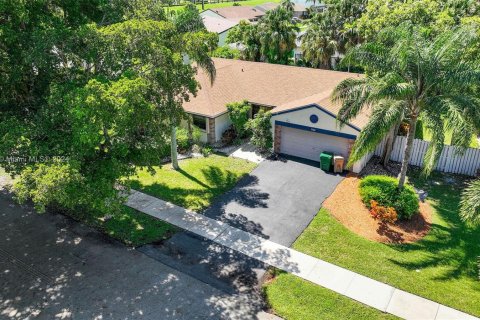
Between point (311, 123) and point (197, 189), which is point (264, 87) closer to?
point (311, 123)

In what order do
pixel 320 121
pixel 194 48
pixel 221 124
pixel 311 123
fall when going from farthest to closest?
1. pixel 221 124
2. pixel 311 123
3. pixel 320 121
4. pixel 194 48

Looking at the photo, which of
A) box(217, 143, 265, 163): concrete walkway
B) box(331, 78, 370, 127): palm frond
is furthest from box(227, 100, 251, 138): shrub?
box(331, 78, 370, 127): palm frond

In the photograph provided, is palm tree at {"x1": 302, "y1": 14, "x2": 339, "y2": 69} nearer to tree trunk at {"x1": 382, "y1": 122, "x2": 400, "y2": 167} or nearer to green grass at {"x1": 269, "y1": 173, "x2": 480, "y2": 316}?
tree trunk at {"x1": 382, "y1": 122, "x2": 400, "y2": 167}

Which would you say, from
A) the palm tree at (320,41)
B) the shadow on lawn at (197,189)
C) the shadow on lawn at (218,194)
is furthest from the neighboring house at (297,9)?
the shadow on lawn at (218,194)

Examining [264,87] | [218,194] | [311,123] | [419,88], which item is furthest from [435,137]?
[264,87]

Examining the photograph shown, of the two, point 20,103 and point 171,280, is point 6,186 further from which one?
point 171,280
